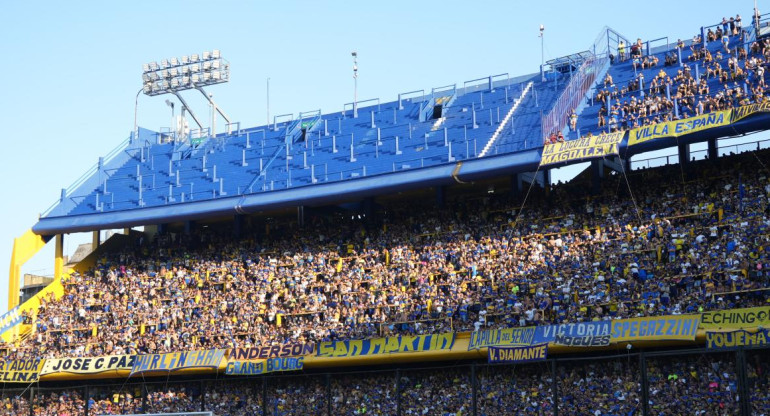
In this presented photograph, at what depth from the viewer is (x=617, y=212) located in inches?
1610

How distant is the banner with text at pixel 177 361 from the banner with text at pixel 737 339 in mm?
20041

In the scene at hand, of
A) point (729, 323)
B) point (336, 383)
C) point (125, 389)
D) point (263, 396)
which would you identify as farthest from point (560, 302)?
point (125, 389)

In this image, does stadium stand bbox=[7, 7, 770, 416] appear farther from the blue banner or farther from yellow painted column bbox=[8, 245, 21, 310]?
yellow painted column bbox=[8, 245, 21, 310]

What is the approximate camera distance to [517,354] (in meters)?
36.3

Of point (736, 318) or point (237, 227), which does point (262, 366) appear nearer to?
point (237, 227)

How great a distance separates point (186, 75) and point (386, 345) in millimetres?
30208

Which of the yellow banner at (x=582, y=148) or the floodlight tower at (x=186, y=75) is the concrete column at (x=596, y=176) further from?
the floodlight tower at (x=186, y=75)

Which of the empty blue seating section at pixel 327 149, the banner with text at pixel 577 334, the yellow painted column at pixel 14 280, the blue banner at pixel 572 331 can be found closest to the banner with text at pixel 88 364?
the yellow painted column at pixel 14 280

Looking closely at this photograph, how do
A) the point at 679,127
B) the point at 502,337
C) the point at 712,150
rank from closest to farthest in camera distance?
the point at 502,337
the point at 679,127
the point at 712,150

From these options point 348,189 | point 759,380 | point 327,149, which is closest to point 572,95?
point 348,189

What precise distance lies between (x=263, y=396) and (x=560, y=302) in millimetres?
12658

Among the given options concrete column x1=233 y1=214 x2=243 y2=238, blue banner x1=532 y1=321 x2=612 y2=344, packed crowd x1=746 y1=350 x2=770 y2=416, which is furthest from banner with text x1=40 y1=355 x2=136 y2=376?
packed crowd x1=746 y1=350 x2=770 y2=416

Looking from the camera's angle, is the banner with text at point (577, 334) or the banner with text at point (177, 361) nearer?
the banner with text at point (577, 334)

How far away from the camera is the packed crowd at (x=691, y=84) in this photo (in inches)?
1629
